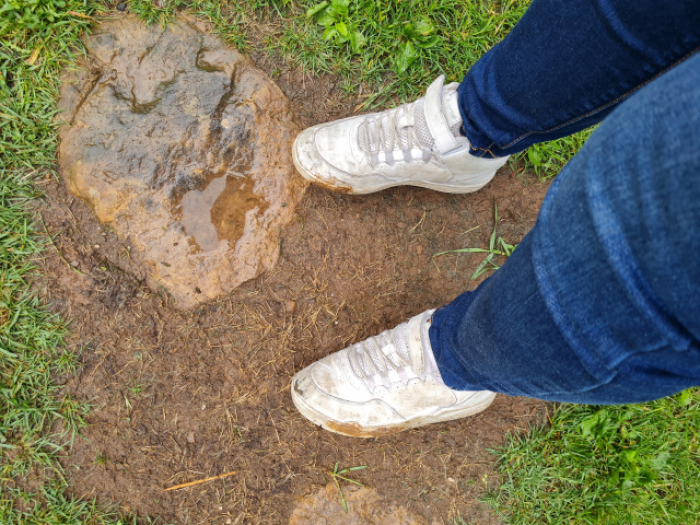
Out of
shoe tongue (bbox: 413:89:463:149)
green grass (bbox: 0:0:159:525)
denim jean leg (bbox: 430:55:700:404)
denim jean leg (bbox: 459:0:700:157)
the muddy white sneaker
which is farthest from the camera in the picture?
green grass (bbox: 0:0:159:525)

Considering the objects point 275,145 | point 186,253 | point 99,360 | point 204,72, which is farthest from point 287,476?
point 204,72

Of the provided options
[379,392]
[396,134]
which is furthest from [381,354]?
[396,134]

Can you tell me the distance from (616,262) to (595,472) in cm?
166

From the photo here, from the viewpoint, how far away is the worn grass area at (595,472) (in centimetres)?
182

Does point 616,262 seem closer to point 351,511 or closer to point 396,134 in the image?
point 396,134

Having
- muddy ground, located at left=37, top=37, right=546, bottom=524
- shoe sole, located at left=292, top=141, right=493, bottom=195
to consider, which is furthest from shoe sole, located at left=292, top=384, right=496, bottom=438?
shoe sole, located at left=292, top=141, right=493, bottom=195

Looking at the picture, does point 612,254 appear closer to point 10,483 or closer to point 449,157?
point 449,157

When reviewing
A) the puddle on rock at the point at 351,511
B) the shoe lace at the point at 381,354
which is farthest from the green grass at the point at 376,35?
the puddle on rock at the point at 351,511

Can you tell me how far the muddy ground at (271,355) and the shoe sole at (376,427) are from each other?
0.40 ft

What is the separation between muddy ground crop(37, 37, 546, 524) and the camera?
167cm

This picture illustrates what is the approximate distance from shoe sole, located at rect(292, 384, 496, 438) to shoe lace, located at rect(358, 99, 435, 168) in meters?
0.95

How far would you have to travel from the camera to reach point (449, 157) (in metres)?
1.51

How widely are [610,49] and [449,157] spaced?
614 millimetres

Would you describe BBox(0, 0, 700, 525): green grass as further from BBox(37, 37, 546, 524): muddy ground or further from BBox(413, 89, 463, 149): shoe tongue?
BBox(413, 89, 463, 149): shoe tongue
